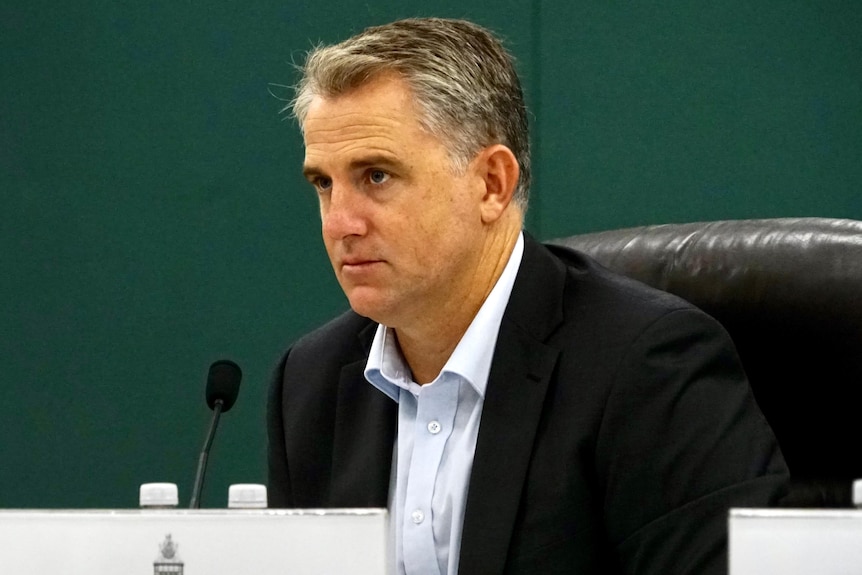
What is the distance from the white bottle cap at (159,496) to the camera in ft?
2.66

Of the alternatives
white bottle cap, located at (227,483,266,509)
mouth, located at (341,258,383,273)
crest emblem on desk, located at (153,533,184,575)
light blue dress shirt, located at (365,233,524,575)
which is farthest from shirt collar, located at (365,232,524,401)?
crest emblem on desk, located at (153,533,184,575)

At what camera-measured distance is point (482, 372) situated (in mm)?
1468

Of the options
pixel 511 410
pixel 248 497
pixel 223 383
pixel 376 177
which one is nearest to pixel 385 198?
pixel 376 177

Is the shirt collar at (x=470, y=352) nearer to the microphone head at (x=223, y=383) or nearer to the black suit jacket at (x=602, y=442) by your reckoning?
the black suit jacket at (x=602, y=442)

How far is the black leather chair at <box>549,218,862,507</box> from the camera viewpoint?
1.44 m

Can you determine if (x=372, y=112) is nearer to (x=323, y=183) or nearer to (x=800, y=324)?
(x=323, y=183)

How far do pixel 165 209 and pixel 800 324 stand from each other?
1630 millimetres

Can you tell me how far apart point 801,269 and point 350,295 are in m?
0.52

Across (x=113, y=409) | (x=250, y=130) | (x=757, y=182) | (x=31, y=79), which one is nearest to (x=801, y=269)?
(x=757, y=182)

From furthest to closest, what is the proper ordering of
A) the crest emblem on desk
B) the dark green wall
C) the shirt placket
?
1. the dark green wall
2. the shirt placket
3. the crest emblem on desk

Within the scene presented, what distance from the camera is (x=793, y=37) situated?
2475 millimetres

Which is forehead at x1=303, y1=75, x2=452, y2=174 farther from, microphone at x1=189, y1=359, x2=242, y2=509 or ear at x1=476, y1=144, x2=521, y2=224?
microphone at x1=189, y1=359, x2=242, y2=509

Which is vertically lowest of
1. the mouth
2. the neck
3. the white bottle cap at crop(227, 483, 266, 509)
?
the white bottle cap at crop(227, 483, 266, 509)

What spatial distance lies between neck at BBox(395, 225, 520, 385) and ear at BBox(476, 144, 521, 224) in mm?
39
